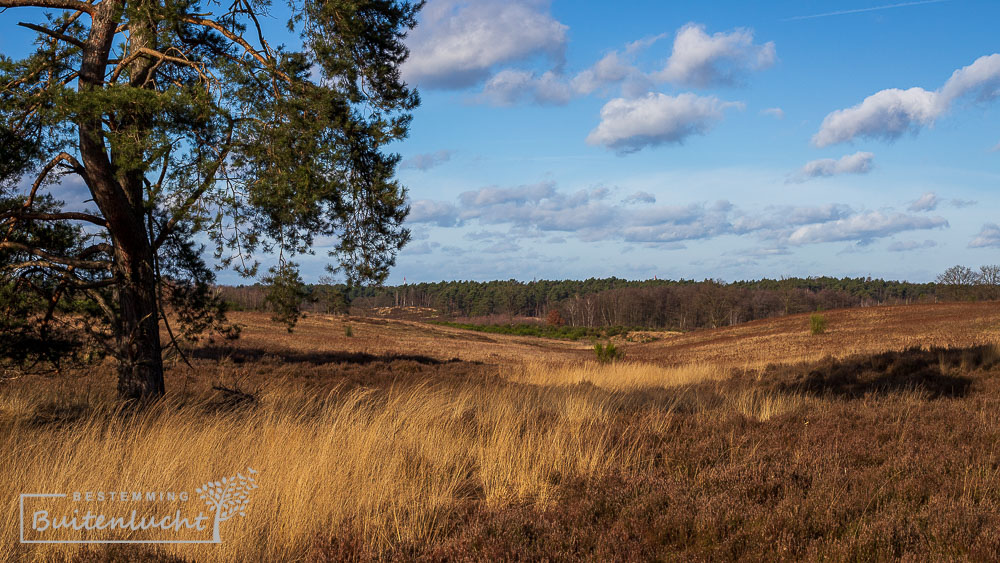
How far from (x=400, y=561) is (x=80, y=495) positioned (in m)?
2.67

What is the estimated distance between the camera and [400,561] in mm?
3697

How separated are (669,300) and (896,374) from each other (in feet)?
397

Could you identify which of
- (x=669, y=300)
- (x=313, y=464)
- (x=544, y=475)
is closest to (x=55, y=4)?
(x=313, y=464)

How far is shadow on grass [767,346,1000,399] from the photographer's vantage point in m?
12.3

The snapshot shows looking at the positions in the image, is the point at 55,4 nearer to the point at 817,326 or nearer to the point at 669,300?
the point at 817,326

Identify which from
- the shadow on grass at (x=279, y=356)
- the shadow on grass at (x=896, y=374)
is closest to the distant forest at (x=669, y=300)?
the shadow on grass at (x=279, y=356)

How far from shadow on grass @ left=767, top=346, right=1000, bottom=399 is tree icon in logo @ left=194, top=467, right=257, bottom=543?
11.1 m

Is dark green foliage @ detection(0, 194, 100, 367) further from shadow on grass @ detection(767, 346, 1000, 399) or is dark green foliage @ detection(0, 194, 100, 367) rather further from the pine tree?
shadow on grass @ detection(767, 346, 1000, 399)

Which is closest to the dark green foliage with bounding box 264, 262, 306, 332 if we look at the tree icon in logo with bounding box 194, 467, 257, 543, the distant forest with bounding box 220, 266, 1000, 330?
the tree icon in logo with bounding box 194, 467, 257, 543

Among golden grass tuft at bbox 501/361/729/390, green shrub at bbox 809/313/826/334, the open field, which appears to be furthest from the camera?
green shrub at bbox 809/313/826/334

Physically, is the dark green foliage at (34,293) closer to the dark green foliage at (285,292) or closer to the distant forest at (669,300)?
the dark green foliage at (285,292)

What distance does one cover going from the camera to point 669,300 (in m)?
132

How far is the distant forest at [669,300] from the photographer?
112 metres

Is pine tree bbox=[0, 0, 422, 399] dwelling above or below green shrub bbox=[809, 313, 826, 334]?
above
